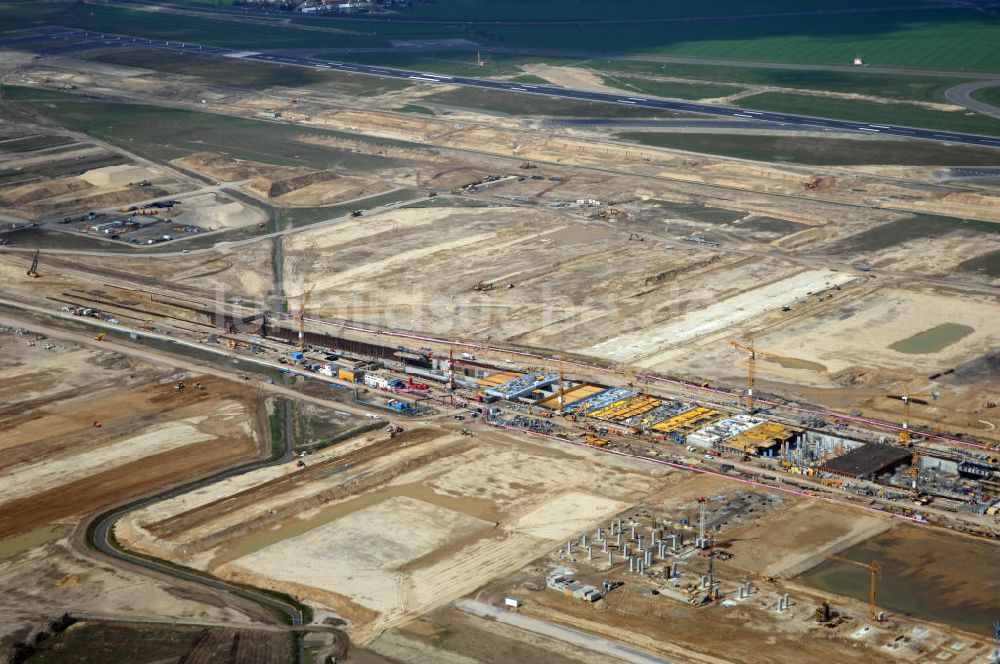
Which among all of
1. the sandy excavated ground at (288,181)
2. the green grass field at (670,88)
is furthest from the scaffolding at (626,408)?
the green grass field at (670,88)

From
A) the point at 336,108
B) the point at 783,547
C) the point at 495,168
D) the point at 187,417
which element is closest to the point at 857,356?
the point at 783,547

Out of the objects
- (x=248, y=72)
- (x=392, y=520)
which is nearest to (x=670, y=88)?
(x=248, y=72)

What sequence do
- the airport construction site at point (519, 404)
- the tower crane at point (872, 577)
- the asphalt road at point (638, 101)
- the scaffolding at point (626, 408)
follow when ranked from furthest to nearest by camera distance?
the asphalt road at point (638, 101) → the scaffolding at point (626, 408) → the airport construction site at point (519, 404) → the tower crane at point (872, 577)

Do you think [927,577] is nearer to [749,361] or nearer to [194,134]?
[749,361]

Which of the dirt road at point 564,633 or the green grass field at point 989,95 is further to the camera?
the green grass field at point 989,95

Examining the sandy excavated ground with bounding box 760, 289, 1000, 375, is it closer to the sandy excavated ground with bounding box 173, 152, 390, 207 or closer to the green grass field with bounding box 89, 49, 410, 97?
the sandy excavated ground with bounding box 173, 152, 390, 207

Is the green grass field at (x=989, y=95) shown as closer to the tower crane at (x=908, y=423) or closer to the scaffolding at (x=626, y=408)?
the tower crane at (x=908, y=423)

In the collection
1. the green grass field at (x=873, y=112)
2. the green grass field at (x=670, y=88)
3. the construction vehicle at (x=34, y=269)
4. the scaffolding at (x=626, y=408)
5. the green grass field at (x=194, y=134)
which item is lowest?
the scaffolding at (x=626, y=408)
